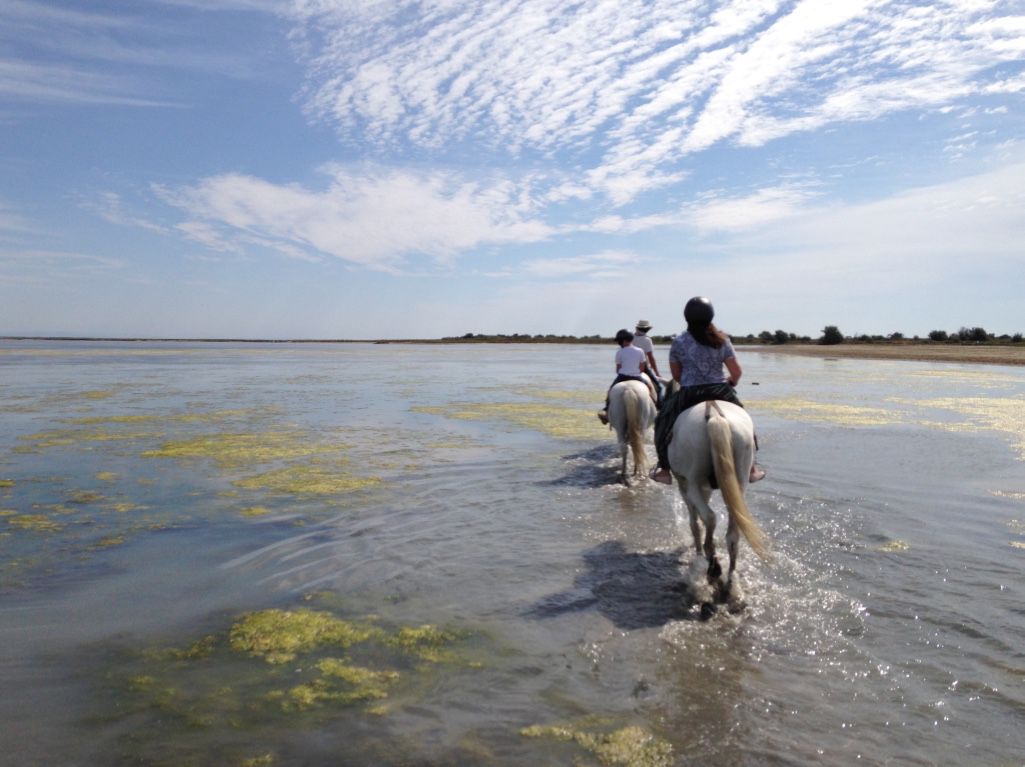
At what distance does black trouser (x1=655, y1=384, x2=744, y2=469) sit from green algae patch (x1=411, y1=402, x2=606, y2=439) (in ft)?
27.1

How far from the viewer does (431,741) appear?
3688 millimetres

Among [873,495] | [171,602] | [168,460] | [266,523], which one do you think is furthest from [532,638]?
[168,460]

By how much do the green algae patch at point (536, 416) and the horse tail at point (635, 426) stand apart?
14.8 ft

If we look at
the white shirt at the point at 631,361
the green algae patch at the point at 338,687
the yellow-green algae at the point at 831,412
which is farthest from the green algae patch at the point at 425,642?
the yellow-green algae at the point at 831,412

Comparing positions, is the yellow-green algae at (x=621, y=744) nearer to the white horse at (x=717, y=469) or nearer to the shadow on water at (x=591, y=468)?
the white horse at (x=717, y=469)

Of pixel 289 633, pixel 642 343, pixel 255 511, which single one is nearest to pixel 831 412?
pixel 642 343

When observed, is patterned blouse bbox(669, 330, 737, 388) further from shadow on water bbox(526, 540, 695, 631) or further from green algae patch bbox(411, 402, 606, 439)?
green algae patch bbox(411, 402, 606, 439)

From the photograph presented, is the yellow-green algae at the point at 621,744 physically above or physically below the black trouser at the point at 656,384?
below

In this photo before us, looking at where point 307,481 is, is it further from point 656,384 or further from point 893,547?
point 893,547

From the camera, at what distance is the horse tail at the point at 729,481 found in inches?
217

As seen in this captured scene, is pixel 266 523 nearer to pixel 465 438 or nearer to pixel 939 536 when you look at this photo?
pixel 465 438

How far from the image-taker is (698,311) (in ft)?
20.4

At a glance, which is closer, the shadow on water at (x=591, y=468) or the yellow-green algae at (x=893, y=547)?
the yellow-green algae at (x=893, y=547)

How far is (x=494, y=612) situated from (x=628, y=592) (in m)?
1.29
